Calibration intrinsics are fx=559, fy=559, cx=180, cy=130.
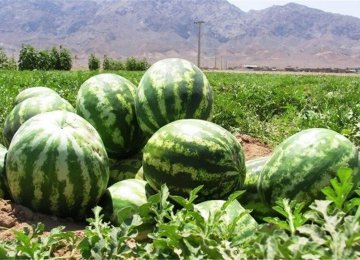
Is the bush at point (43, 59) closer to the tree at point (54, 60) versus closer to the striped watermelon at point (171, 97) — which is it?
the tree at point (54, 60)

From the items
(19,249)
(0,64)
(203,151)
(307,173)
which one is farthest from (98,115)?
(0,64)

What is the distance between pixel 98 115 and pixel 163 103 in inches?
19.2

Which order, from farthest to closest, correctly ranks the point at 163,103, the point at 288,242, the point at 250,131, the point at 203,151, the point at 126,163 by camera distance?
the point at 250,131, the point at 126,163, the point at 163,103, the point at 203,151, the point at 288,242

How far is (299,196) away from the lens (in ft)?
9.21

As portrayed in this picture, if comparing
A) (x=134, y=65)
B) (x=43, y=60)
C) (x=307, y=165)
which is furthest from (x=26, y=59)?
(x=307, y=165)

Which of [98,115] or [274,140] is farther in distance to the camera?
[274,140]

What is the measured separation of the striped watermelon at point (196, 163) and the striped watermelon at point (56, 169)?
13.9 inches

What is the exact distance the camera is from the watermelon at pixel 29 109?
3915 mm

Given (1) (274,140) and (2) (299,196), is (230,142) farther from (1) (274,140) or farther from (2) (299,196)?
(1) (274,140)

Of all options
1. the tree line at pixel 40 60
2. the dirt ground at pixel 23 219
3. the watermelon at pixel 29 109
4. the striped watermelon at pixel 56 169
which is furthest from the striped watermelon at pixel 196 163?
the tree line at pixel 40 60

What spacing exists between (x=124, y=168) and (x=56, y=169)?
3.06ft

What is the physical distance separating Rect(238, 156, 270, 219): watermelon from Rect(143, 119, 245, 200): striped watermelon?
0.14 meters

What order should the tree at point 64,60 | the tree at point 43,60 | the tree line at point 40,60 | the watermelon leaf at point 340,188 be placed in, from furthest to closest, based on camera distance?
1. the tree at point 64,60
2. the tree at point 43,60
3. the tree line at point 40,60
4. the watermelon leaf at point 340,188

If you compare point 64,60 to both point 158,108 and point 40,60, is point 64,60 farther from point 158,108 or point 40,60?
point 158,108
